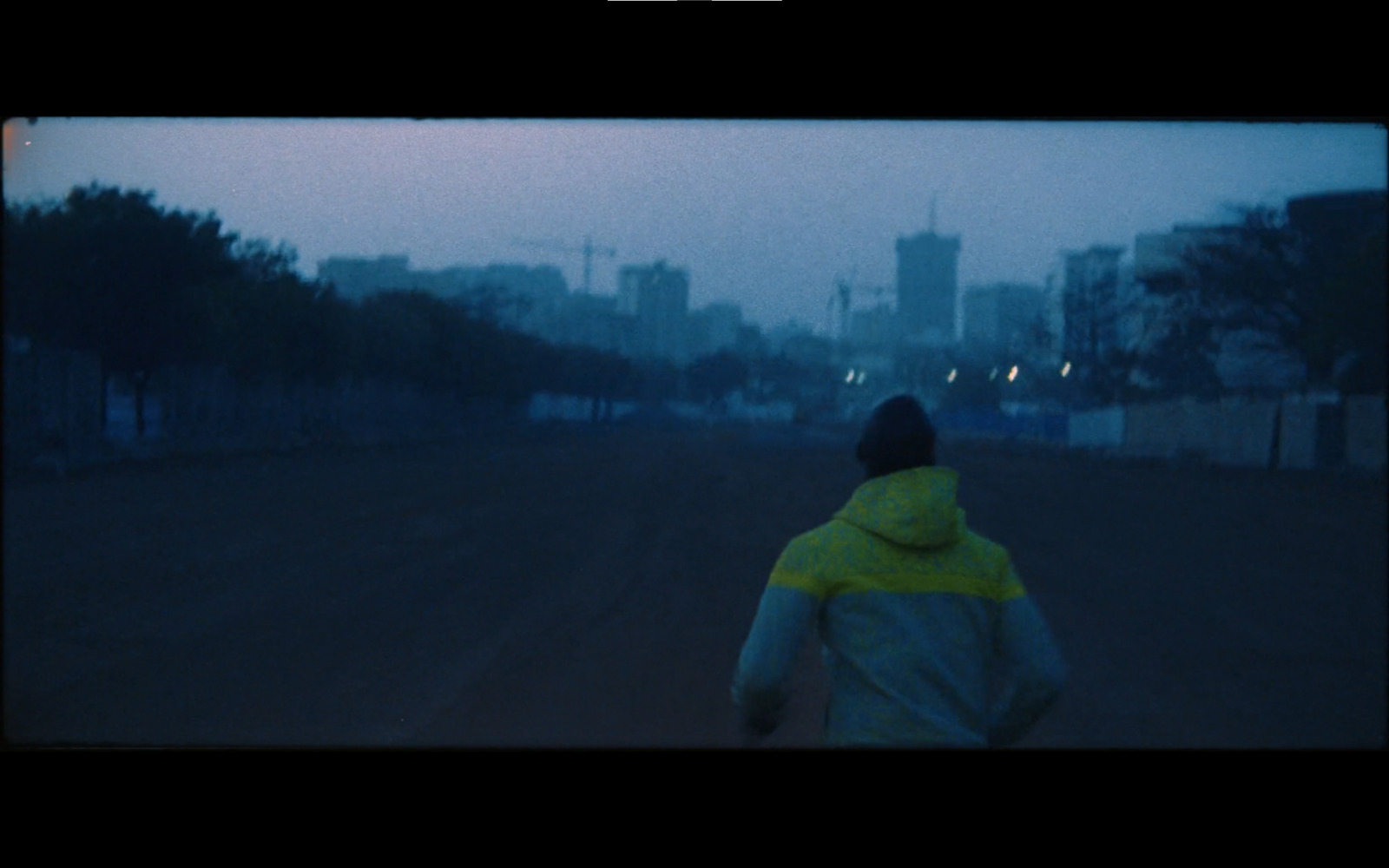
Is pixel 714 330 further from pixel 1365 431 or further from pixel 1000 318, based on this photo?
pixel 1365 431

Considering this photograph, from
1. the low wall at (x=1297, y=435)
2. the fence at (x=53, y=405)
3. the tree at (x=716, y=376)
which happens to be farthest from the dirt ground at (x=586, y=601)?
the low wall at (x=1297, y=435)

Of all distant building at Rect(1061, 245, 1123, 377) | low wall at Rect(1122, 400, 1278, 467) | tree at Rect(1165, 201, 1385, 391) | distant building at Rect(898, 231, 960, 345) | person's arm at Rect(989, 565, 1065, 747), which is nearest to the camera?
person's arm at Rect(989, 565, 1065, 747)

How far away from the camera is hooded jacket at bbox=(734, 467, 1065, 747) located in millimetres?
3041

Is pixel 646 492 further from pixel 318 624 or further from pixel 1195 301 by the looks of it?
pixel 1195 301

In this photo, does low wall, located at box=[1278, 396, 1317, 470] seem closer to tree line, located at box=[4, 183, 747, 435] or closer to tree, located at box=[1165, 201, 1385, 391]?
tree, located at box=[1165, 201, 1385, 391]

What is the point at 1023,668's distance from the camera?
3221 millimetres

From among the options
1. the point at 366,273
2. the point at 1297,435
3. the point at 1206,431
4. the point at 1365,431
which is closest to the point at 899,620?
the point at 366,273

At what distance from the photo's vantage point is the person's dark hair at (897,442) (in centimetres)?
326

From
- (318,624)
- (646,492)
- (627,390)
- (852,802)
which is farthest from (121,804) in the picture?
(646,492)

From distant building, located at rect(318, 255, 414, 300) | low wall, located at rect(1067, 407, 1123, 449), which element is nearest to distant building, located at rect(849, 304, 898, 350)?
distant building, located at rect(318, 255, 414, 300)

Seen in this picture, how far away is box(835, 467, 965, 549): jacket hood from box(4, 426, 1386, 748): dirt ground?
1.80 metres

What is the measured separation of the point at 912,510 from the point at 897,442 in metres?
0.27

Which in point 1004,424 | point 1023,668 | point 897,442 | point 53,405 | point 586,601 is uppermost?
point 897,442

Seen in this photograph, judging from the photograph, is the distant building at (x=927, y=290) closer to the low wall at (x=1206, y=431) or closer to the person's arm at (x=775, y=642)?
the person's arm at (x=775, y=642)
